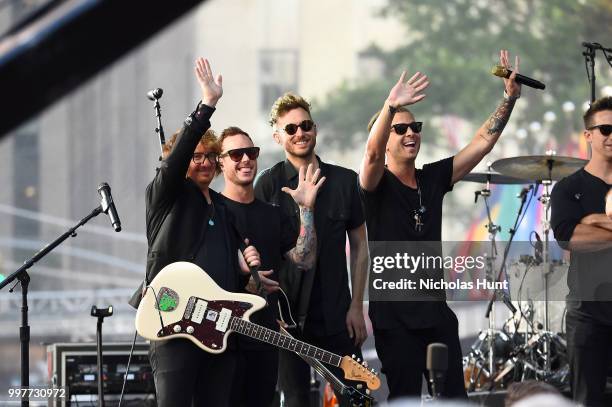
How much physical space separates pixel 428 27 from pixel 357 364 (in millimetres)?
29578

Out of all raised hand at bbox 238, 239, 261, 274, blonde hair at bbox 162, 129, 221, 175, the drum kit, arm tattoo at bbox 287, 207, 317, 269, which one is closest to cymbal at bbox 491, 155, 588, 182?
the drum kit

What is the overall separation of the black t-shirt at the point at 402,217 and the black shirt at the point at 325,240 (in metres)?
0.16

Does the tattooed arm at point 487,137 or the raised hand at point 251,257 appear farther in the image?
the tattooed arm at point 487,137

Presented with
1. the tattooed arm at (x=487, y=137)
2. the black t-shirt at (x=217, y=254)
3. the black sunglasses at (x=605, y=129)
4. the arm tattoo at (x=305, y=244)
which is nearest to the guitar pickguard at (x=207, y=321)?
the black t-shirt at (x=217, y=254)

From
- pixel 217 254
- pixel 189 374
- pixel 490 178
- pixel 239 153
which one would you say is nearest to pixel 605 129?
pixel 239 153

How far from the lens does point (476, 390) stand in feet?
30.3

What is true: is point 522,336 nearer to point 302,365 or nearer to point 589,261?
point 589,261

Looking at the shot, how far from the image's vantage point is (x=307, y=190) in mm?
5629

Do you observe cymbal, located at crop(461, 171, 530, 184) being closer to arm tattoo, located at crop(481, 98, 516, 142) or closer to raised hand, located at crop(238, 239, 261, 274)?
arm tattoo, located at crop(481, 98, 516, 142)

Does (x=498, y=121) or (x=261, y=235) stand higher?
(x=498, y=121)

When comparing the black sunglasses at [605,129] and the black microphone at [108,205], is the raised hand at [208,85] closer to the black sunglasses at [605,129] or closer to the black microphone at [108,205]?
the black microphone at [108,205]

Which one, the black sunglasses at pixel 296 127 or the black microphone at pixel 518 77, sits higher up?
the black microphone at pixel 518 77

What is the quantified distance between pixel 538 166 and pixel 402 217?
3.36m

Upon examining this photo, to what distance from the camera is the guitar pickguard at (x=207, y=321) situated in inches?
197
